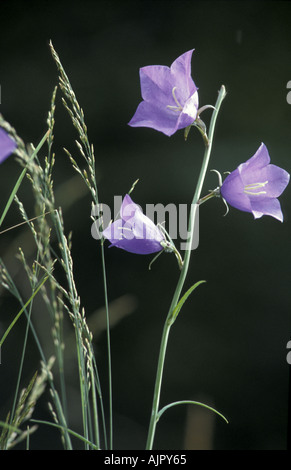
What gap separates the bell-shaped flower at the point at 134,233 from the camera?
0.60 meters

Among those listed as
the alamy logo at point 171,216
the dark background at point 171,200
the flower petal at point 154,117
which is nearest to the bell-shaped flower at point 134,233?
the flower petal at point 154,117

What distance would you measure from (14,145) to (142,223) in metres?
0.22

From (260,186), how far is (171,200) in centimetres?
66

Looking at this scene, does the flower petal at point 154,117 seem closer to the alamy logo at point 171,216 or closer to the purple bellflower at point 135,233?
the purple bellflower at point 135,233

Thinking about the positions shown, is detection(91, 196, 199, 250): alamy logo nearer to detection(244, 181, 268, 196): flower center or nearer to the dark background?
the dark background

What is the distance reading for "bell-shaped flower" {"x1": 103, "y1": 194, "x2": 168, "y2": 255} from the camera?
60cm

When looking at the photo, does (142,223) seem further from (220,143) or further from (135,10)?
(135,10)

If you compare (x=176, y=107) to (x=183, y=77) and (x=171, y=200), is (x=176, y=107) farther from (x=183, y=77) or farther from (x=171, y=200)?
(x=171, y=200)

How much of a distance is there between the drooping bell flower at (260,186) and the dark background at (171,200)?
63 centimetres

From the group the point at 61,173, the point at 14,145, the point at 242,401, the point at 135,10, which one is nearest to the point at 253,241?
the point at 242,401

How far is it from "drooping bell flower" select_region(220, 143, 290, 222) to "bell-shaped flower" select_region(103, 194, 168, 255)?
3.7 inches

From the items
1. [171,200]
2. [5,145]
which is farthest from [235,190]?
[171,200]

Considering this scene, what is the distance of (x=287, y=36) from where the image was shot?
1.28 meters

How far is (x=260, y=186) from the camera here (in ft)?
2.12
